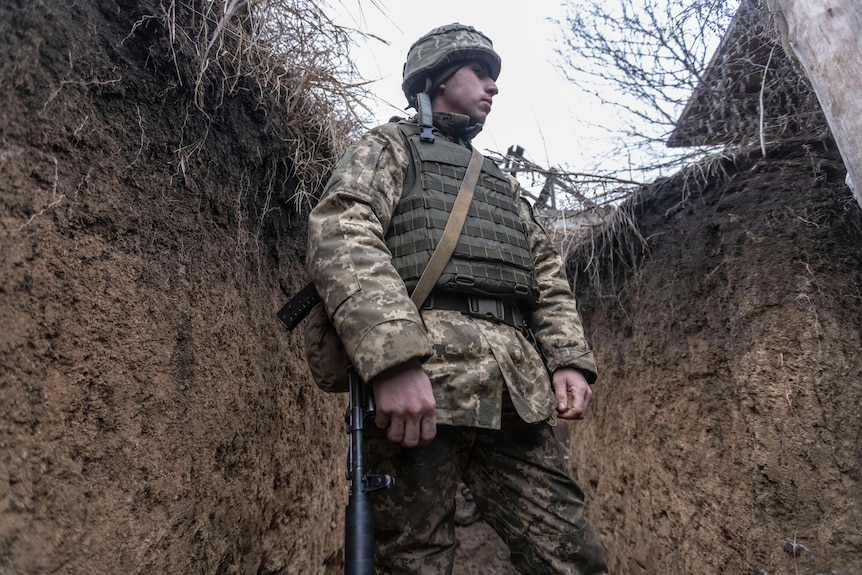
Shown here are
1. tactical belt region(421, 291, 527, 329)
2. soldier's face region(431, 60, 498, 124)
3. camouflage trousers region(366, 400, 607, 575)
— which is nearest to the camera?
camouflage trousers region(366, 400, 607, 575)

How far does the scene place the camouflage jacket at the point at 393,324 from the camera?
4.39 ft

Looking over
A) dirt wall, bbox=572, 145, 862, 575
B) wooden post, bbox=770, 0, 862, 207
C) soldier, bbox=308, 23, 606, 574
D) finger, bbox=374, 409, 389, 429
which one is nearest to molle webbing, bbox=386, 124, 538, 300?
soldier, bbox=308, 23, 606, 574

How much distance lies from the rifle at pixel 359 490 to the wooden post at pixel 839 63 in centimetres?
173

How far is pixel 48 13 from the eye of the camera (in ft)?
4.55

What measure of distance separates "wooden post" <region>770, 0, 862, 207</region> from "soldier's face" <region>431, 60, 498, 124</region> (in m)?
1.12

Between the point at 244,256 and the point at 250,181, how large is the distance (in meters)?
0.31

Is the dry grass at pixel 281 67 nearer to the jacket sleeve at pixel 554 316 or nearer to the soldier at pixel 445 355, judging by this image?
the soldier at pixel 445 355

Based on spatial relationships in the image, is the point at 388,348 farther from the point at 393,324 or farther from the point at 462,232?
the point at 462,232

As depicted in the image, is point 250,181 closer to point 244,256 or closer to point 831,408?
point 244,256

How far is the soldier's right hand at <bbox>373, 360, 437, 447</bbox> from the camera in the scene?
1311 millimetres

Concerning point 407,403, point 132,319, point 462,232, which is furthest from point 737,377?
point 132,319

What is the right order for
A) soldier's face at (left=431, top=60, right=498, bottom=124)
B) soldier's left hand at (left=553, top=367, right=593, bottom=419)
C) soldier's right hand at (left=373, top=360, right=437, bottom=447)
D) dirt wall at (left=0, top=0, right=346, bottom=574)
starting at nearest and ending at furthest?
dirt wall at (left=0, top=0, right=346, bottom=574)
soldier's right hand at (left=373, top=360, right=437, bottom=447)
soldier's left hand at (left=553, top=367, right=593, bottom=419)
soldier's face at (left=431, top=60, right=498, bottom=124)

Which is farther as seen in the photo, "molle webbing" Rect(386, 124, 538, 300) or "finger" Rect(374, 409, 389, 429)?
"molle webbing" Rect(386, 124, 538, 300)

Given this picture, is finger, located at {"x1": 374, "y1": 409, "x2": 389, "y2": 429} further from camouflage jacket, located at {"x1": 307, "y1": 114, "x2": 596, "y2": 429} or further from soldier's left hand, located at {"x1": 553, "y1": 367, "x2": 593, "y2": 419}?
soldier's left hand, located at {"x1": 553, "y1": 367, "x2": 593, "y2": 419}
